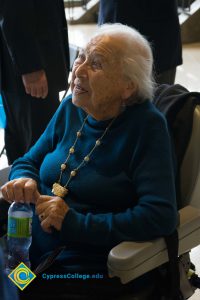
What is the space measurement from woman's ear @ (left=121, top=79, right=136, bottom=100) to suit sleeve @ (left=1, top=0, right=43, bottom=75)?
0.66 meters

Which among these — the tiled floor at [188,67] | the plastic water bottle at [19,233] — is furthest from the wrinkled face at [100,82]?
the tiled floor at [188,67]

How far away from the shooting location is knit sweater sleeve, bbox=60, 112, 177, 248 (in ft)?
4.27

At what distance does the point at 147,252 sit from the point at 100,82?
563 millimetres

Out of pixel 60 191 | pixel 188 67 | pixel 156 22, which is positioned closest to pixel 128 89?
pixel 60 191

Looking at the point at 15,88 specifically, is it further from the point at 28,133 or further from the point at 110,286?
the point at 110,286

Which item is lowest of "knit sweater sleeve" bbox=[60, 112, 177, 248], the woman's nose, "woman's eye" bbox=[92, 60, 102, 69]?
"knit sweater sleeve" bbox=[60, 112, 177, 248]

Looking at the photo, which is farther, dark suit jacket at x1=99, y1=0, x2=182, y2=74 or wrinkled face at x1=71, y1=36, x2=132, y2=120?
Result: dark suit jacket at x1=99, y1=0, x2=182, y2=74

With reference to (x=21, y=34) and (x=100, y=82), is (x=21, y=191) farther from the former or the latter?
(x=21, y=34)

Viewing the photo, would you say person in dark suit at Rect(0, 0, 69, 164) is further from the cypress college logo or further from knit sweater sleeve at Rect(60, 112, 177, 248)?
the cypress college logo

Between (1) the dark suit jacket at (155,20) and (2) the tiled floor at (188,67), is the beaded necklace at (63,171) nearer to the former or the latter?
(1) the dark suit jacket at (155,20)

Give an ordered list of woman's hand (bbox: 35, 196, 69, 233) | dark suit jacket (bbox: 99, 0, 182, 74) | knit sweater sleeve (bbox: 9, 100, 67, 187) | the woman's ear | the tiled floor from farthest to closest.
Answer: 1. the tiled floor
2. dark suit jacket (bbox: 99, 0, 182, 74)
3. knit sweater sleeve (bbox: 9, 100, 67, 187)
4. the woman's ear
5. woman's hand (bbox: 35, 196, 69, 233)

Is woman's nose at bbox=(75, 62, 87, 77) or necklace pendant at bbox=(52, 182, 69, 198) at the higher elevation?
woman's nose at bbox=(75, 62, 87, 77)

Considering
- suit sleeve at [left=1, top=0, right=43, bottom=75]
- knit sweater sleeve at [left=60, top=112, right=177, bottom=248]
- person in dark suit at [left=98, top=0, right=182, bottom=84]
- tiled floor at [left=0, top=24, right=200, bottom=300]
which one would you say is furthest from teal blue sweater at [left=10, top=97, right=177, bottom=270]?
tiled floor at [left=0, top=24, right=200, bottom=300]

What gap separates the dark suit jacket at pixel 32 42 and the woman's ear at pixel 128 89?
0.66 m
